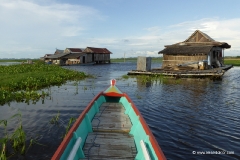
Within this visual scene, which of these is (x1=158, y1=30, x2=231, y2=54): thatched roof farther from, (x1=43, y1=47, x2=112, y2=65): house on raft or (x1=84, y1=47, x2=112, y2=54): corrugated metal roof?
(x1=84, y1=47, x2=112, y2=54): corrugated metal roof

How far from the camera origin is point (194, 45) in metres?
32.2

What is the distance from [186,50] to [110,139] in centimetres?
2697

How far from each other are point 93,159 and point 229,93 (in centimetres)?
1453

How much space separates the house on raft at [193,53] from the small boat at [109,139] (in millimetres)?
23971

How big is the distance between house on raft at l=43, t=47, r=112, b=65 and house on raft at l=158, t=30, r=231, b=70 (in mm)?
31610

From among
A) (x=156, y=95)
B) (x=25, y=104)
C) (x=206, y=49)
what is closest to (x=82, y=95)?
(x=25, y=104)

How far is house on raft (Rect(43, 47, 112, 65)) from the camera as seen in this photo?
58125 millimetres

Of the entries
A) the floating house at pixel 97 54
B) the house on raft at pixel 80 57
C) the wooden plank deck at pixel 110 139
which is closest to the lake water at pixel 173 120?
the wooden plank deck at pixel 110 139

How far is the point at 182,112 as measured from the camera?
10523 millimetres

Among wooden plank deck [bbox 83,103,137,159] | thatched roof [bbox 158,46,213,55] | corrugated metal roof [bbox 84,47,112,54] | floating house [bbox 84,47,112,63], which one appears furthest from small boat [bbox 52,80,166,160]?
corrugated metal roof [bbox 84,47,112,54]

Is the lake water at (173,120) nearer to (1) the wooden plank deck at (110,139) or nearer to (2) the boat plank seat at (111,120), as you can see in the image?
(2) the boat plank seat at (111,120)

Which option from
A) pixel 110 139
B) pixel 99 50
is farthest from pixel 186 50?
pixel 99 50

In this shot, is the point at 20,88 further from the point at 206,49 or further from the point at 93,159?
the point at 206,49

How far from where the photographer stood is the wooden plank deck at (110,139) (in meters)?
4.29
